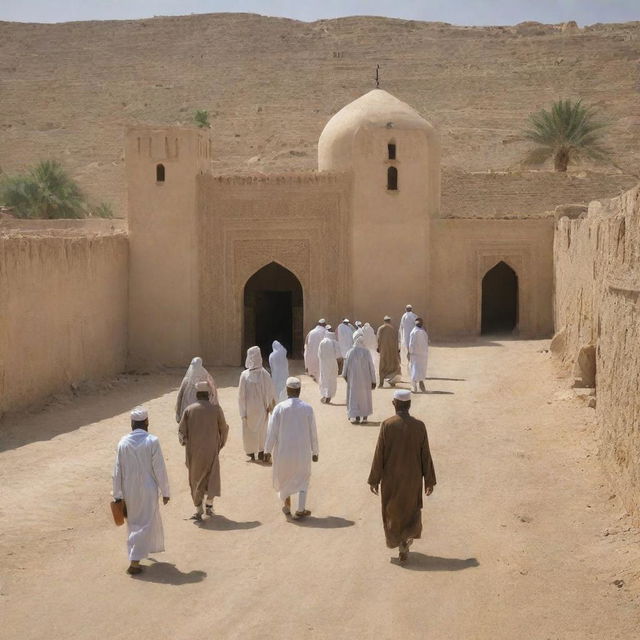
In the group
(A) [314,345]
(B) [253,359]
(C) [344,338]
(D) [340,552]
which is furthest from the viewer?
(C) [344,338]

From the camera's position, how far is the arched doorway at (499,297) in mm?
24109

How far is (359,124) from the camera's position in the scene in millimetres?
19516

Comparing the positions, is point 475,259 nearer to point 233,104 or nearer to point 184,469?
point 184,469

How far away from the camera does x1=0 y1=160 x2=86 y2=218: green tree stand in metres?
33.5

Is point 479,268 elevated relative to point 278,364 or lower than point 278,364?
elevated

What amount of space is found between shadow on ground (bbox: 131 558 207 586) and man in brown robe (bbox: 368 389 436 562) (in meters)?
1.38

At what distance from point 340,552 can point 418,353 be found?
23.8ft

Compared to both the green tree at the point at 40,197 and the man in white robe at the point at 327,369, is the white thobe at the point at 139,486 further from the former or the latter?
the green tree at the point at 40,197


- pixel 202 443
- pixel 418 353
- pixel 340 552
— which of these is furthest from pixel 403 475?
pixel 418 353

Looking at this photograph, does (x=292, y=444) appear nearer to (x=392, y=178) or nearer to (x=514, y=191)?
(x=392, y=178)

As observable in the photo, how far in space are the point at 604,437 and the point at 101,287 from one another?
10561 millimetres

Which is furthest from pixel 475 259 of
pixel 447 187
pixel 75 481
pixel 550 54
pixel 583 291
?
pixel 550 54

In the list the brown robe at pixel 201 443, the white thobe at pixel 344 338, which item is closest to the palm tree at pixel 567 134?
the white thobe at pixel 344 338

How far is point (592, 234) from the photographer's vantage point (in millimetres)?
11961
